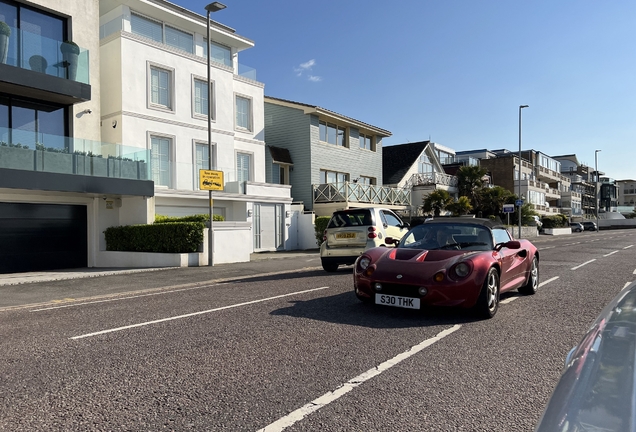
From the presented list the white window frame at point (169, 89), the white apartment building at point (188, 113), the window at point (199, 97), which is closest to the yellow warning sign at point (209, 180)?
the white apartment building at point (188, 113)

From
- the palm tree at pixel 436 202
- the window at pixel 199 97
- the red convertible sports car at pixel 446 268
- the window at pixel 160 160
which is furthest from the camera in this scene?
the palm tree at pixel 436 202

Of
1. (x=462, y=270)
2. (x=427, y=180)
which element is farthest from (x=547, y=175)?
(x=462, y=270)

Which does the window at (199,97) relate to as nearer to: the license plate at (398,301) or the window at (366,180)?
the window at (366,180)

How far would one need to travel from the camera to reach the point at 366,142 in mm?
35469

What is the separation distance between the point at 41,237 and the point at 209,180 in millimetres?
6762

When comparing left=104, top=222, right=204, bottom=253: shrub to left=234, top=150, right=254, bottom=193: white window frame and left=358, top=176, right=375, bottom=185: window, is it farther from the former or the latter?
left=358, top=176, right=375, bottom=185: window

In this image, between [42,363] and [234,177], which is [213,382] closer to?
[42,363]

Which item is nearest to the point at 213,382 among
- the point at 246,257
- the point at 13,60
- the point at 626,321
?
the point at 626,321

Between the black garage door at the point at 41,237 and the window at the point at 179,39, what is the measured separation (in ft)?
30.5

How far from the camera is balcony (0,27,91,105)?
50.3 feet

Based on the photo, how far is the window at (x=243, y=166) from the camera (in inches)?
1000

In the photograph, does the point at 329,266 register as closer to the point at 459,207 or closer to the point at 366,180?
the point at 366,180

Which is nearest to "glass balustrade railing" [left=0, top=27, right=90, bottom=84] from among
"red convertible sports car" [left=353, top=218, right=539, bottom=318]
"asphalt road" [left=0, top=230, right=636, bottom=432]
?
"asphalt road" [left=0, top=230, right=636, bottom=432]

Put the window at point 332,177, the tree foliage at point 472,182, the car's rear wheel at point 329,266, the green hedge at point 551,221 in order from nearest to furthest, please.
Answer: the car's rear wheel at point 329,266
the window at point 332,177
the tree foliage at point 472,182
the green hedge at point 551,221
